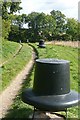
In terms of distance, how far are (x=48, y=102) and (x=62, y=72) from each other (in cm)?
61

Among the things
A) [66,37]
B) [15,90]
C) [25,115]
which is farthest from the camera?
[66,37]

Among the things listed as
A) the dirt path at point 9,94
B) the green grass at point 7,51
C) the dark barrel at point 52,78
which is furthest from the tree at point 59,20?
the dark barrel at point 52,78

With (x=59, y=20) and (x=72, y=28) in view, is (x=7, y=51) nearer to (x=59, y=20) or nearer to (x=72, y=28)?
(x=72, y=28)

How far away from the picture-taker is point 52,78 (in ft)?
19.2

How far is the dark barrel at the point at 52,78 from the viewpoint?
582 centimetres

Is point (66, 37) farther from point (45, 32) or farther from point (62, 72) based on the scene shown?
point (62, 72)

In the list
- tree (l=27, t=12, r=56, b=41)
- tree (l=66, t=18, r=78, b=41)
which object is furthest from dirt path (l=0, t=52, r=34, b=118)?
tree (l=66, t=18, r=78, b=41)

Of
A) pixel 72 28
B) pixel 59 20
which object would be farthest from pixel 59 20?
pixel 72 28

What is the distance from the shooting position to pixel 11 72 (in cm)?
1557

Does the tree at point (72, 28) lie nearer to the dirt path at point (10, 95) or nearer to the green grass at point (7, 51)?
the green grass at point (7, 51)

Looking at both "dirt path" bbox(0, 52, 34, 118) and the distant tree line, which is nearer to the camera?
"dirt path" bbox(0, 52, 34, 118)

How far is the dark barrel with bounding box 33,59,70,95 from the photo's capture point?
582 cm

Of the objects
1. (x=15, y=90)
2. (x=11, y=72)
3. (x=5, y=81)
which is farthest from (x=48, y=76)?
(x=11, y=72)

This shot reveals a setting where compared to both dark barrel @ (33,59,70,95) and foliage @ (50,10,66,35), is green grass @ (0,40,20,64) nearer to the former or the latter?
dark barrel @ (33,59,70,95)
